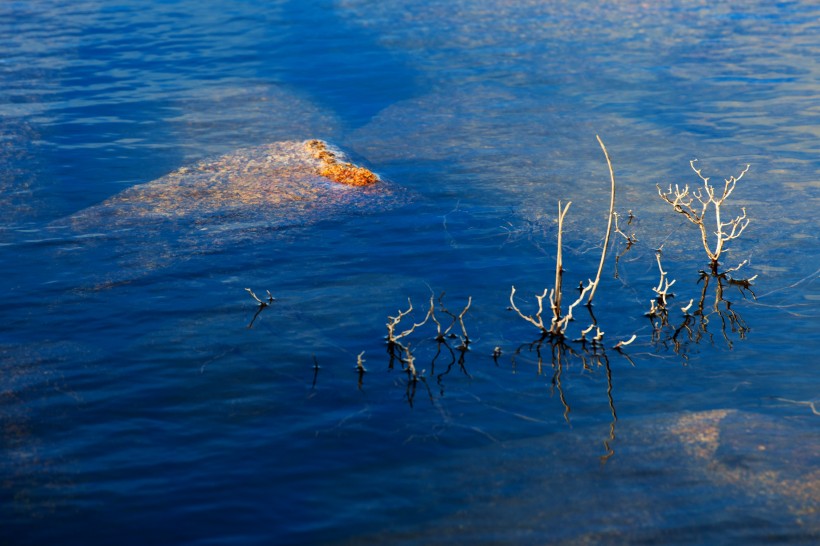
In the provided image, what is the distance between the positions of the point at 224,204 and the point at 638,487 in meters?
6.09

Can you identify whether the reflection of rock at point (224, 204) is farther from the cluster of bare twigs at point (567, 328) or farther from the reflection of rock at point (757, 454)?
the reflection of rock at point (757, 454)

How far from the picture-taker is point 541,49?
17.4m

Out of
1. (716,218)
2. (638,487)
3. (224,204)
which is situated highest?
(716,218)

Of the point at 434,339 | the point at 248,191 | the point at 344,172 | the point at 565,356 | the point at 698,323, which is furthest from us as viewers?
the point at 344,172

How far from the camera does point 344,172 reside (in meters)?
10.9

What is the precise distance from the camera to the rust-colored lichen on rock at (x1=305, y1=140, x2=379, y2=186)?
422 inches

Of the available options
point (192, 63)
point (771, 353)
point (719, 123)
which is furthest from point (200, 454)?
point (192, 63)

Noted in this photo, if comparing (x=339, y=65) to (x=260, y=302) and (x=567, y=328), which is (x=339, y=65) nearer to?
(x=260, y=302)

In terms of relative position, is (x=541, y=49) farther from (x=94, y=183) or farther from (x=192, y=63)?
(x=94, y=183)

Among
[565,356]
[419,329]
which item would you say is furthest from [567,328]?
[419,329]

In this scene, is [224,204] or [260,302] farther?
[224,204]

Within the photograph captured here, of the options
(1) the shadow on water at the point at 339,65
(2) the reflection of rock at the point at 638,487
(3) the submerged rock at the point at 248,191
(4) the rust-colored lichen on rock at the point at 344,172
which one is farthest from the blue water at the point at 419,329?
(4) the rust-colored lichen on rock at the point at 344,172

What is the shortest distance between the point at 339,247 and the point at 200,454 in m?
3.65

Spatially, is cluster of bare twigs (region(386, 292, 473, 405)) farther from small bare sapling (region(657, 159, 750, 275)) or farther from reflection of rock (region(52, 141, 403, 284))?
reflection of rock (region(52, 141, 403, 284))
